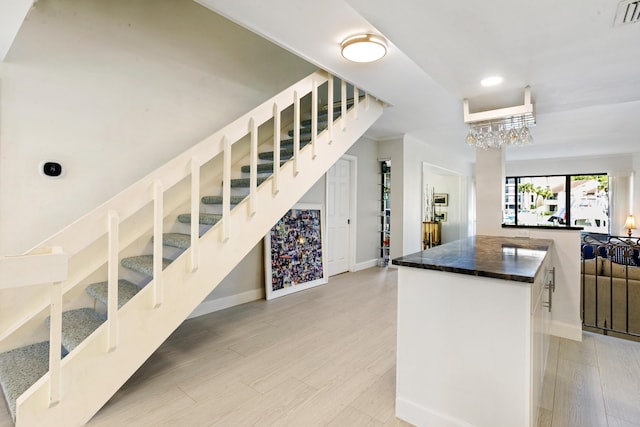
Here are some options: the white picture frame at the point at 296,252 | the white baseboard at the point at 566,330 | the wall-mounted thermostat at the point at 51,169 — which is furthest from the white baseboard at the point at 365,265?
the wall-mounted thermostat at the point at 51,169

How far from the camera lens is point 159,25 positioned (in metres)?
2.79

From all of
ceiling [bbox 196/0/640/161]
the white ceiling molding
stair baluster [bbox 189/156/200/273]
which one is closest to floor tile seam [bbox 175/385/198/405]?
stair baluster [bbox 189/156/200/273]

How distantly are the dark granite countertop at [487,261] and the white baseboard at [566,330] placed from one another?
1.07 m

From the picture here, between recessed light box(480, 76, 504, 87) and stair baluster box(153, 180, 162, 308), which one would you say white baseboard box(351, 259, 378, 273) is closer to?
recessed light box(480, 76, 504, 87)

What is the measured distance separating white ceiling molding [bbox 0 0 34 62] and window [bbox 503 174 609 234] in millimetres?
8475

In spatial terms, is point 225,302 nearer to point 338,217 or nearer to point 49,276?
point 49,276

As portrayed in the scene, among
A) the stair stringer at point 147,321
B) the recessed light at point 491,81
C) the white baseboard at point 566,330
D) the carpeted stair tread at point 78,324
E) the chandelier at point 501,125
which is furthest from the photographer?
the white baseboard at point 566,330

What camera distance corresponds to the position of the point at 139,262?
2.33 m

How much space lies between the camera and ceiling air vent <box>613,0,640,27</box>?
1428 mm

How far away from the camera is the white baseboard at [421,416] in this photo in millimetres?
1594

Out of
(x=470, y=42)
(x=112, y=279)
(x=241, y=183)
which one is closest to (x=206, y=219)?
(x=241, y=183)

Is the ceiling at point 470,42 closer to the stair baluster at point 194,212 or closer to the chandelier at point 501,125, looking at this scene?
the chandelier at point 501,125

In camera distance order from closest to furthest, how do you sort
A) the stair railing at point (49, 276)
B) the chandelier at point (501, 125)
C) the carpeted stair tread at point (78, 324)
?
the stair railing at point (49, 276) < the carpeted stair tread at point (78, 324) < the chandelier at point (501, 125)

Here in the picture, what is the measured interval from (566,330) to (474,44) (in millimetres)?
2650
